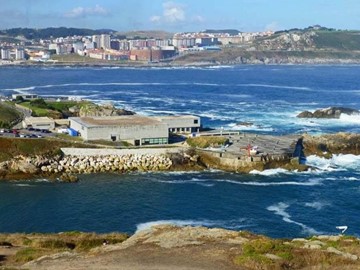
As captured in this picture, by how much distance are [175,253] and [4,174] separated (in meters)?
26.5

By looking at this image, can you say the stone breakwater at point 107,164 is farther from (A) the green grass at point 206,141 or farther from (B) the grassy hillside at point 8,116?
(B) the grassy hillside at point 8,116

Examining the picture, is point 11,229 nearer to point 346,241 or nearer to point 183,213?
point 183,213

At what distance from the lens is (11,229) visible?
3166 centimetres

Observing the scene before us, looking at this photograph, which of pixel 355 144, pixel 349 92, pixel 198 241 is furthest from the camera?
pixel 349 92

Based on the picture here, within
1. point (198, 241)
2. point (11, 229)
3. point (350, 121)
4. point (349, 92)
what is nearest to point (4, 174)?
point (11, 229)

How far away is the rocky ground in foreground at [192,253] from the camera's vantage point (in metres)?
18.5

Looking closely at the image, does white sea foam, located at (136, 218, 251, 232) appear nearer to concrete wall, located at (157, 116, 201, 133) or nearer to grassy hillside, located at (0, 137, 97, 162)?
grassy hillside, located at (0, 137, 97, 162)

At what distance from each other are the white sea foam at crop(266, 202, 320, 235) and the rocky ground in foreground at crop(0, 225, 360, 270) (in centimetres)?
868

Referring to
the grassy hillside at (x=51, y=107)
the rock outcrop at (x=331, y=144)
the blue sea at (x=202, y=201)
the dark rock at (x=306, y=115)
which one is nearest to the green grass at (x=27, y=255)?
the blue sea at (x=202, y=201)

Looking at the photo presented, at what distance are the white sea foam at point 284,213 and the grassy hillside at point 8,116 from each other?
28.6 meters

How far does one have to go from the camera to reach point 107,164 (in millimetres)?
45250

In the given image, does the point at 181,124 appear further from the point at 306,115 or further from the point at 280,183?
the point at 306,115

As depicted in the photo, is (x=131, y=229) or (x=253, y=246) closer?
(x=253, y=246)

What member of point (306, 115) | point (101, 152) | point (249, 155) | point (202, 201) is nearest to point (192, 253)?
point (202, 201)
